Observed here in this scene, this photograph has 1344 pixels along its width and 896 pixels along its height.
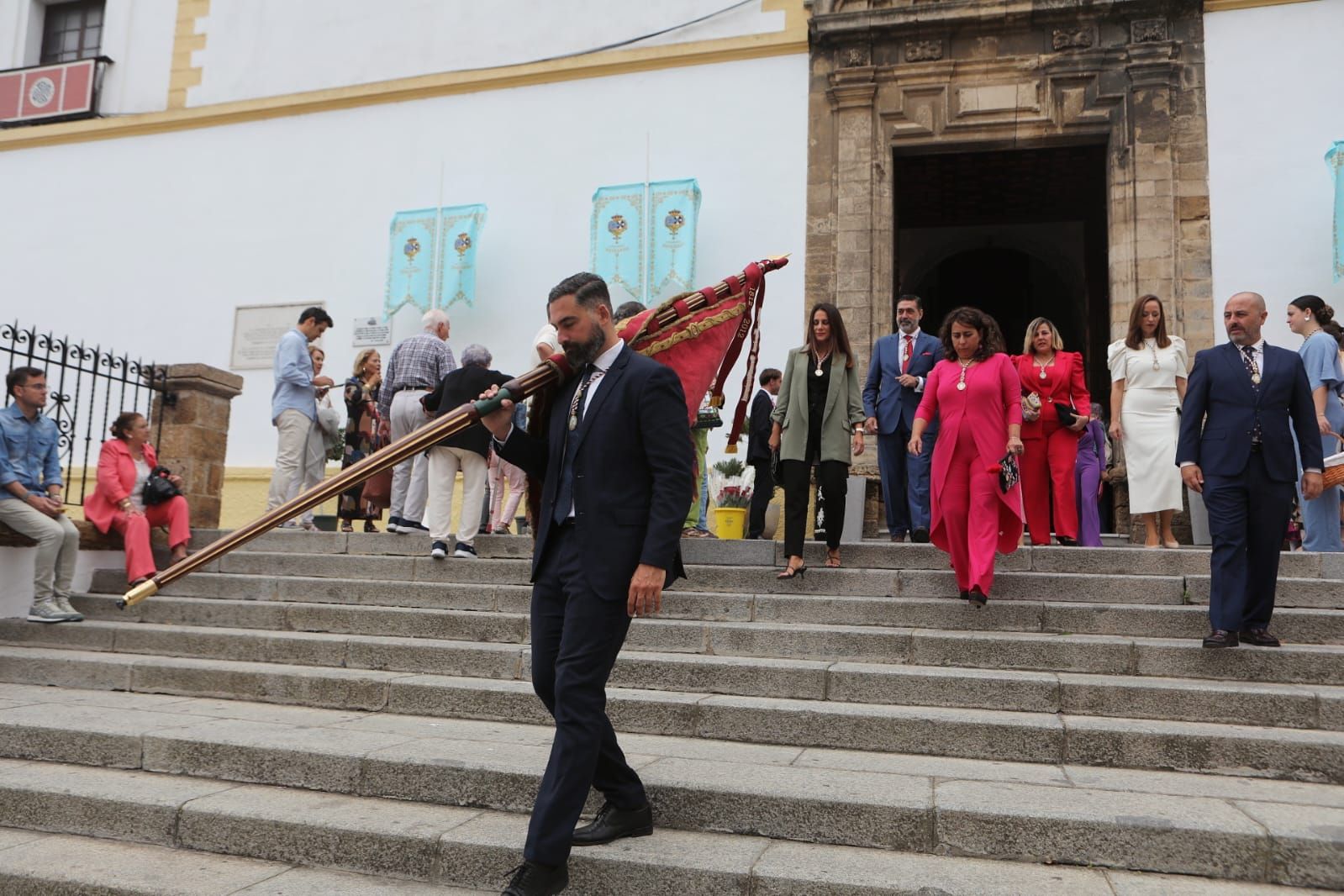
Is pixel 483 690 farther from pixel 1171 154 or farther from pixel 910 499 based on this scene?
pixel 1171 154

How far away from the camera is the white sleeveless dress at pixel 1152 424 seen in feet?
23.8

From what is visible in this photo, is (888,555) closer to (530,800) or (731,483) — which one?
(530,800)

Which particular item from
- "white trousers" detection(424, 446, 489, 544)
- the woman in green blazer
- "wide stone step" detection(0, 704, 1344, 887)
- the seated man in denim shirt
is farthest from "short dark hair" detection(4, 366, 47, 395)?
the woman in green blazer

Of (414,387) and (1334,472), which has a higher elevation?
(414,387)

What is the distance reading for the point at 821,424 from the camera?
6.65 m

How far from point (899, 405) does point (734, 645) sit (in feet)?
9.33

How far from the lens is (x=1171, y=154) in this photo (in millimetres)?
10219

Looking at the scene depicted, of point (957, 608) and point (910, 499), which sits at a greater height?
point (910, 499)

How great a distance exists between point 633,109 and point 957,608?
798 centimetres

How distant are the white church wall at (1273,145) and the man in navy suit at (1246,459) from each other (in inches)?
197

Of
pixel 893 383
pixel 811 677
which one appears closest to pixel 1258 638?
pixel 811 677

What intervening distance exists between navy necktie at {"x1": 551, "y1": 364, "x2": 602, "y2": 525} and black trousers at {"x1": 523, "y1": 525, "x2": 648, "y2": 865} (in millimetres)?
66

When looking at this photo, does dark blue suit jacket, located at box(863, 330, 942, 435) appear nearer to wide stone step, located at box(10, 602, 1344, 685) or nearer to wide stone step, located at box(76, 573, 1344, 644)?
wide stone step, located at box(76, 573, 1344, 644)

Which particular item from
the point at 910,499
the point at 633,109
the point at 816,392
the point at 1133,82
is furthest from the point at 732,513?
the point at 1133,82
